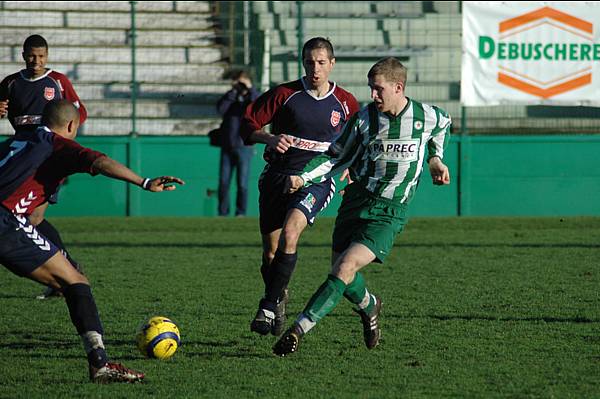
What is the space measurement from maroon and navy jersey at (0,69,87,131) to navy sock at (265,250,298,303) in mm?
3060

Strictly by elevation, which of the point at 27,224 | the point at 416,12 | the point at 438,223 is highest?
the point at 416,12

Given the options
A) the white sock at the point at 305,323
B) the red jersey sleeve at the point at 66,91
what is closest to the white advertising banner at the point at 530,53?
the red jersey sleeve at the point at 66,91

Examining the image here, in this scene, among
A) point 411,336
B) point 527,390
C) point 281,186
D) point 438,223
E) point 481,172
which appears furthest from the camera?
point 481,172

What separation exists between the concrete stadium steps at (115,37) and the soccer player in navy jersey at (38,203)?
547 inches

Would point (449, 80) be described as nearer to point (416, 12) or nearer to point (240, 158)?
point (416, 12)

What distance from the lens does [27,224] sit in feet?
19.2

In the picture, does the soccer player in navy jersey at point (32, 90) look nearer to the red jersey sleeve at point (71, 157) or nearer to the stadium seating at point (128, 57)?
the red jersey sleeve at point (71, 157)

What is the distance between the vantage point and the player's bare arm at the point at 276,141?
7418mm

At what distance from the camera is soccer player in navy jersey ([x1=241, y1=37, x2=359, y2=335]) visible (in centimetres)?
758

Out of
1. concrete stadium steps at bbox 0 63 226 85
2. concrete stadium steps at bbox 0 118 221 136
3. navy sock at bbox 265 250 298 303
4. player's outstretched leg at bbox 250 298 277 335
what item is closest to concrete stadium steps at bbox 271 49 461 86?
concrete stadium steps at bbox 0 118 221 136

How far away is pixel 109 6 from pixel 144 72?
1507 millimetres

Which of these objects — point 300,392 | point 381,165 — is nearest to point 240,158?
point 381,165

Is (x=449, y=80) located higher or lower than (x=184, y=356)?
higher

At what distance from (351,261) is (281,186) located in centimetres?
150
